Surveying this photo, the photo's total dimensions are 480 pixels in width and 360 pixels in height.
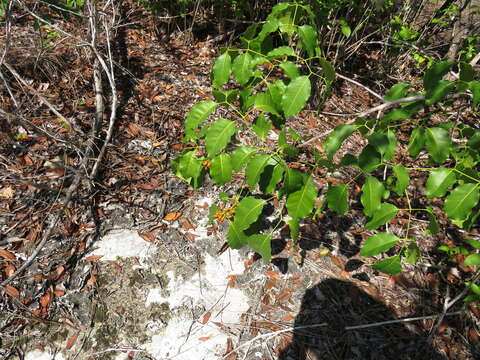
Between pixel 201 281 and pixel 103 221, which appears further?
pixel 103 221

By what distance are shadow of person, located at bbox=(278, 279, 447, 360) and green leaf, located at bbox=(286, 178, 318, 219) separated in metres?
1.08

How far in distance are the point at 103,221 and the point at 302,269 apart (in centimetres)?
155

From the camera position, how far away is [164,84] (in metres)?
3.54

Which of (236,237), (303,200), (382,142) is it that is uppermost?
(382,142)

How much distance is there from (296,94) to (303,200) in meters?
0.46

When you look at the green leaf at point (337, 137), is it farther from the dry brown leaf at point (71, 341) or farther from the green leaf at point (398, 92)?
the dry brown leaf at point (71, 341)

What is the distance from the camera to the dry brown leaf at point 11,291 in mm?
2008

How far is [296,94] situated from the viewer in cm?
132

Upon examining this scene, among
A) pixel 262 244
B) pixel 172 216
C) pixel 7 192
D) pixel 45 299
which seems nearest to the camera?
pixel 262 244

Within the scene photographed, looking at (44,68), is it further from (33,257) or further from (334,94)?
(334,94)

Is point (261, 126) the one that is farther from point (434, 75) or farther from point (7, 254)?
point (7, 254)

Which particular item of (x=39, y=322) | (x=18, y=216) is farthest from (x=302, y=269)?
(x=18, y=216)

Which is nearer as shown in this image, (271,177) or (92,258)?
(271,177)

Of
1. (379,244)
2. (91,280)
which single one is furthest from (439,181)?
(91,280)
